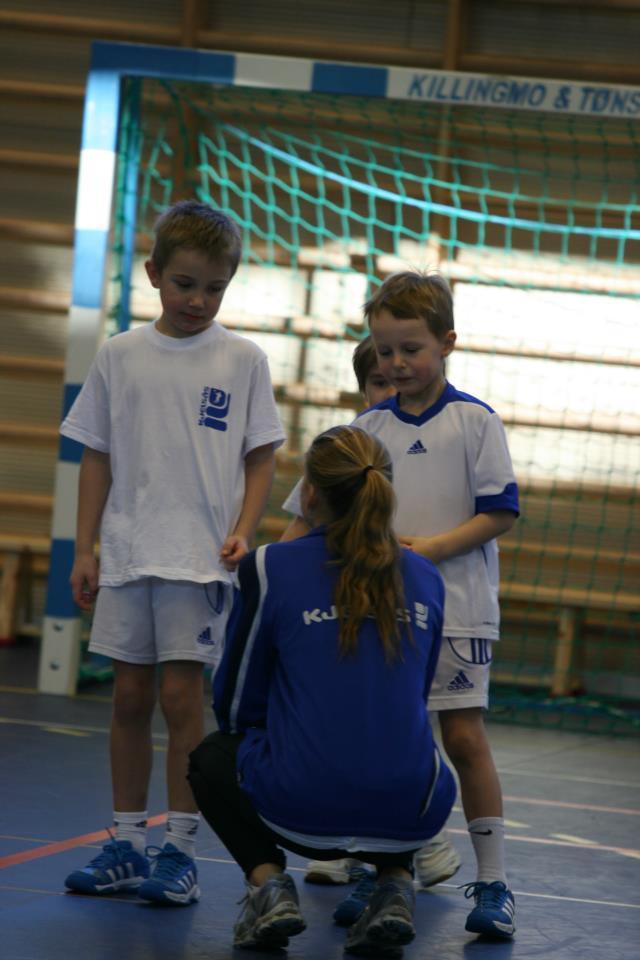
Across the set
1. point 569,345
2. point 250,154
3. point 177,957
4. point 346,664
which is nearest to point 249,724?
point 346,664

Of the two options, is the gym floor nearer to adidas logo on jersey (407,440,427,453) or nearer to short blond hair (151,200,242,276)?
adidas logo on jersey (407,440,427,453)

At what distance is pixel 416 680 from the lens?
2.00 meters

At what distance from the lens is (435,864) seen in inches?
98.9

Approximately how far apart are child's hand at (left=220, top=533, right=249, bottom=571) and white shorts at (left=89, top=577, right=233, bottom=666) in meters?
0.05

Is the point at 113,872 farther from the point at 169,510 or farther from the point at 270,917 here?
the point at 169,510

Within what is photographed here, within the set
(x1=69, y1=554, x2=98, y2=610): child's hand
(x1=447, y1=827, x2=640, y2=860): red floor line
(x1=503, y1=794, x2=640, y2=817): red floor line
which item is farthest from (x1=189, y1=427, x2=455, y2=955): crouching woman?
(x1=503, y1=794, x2=640, y2=817): red floor line

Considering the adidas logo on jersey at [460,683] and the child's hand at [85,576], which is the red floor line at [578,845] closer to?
the adidas logo on jersey at [460,683]

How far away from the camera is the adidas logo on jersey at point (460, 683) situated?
2299 millimetres

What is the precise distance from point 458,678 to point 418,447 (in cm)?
39

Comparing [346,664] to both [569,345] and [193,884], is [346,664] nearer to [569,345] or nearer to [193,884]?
[193,884]

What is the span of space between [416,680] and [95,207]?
116 inches

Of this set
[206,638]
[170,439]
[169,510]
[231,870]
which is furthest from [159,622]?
[231,870]

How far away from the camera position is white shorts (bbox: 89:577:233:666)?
233cm

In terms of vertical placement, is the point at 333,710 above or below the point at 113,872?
above
